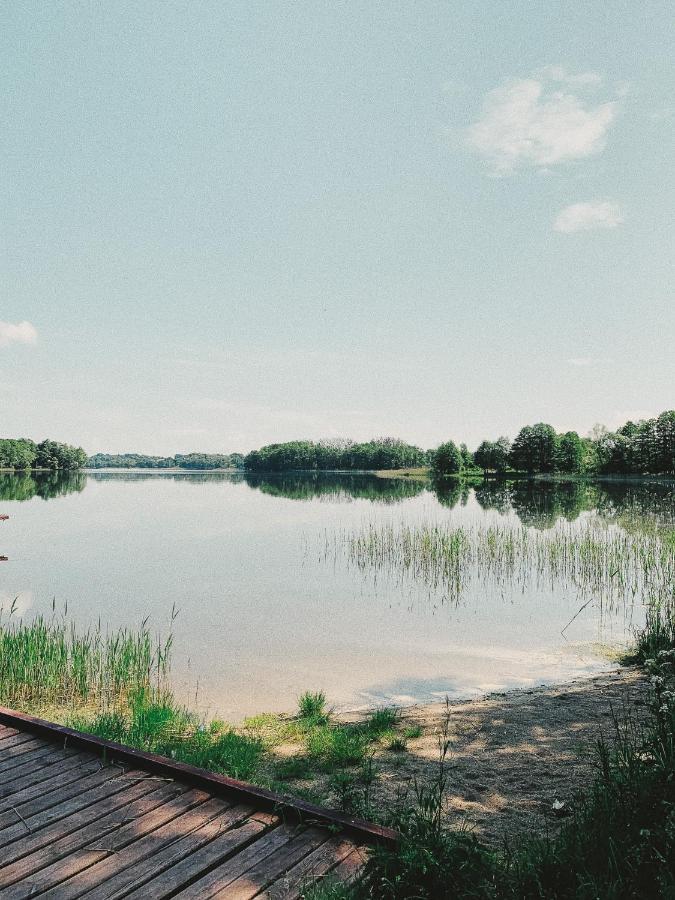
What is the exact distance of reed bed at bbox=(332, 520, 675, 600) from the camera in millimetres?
15734

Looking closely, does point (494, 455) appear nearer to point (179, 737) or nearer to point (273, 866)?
point (179, 737)

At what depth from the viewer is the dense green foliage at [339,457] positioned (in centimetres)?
16024

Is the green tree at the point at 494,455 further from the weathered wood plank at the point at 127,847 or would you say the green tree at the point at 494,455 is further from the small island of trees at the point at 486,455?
the weathered wood plank at the point at 127,847

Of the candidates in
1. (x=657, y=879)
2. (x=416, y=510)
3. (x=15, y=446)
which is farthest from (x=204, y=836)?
(x=15, y=446)

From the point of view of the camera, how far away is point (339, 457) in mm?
165750

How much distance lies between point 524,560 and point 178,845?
55.8 feet

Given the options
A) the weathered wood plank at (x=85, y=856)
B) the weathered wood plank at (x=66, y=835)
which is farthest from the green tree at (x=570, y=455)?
the weathered wood plank at (x=85, y=856)

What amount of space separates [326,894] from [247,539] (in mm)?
23386

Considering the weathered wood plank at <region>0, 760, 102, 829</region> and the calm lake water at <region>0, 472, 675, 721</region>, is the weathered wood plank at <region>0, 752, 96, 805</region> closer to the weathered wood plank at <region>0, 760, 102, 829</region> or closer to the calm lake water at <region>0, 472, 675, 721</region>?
the weathered wood plank at <region>0, 760, 102, 829</region>

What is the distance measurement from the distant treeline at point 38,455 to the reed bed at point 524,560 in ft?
441

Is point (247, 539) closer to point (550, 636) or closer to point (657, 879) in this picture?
point (550, 636)

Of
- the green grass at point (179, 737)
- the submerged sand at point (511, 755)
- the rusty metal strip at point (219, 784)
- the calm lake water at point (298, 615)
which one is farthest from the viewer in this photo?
the calm lake water at point (298, 615)

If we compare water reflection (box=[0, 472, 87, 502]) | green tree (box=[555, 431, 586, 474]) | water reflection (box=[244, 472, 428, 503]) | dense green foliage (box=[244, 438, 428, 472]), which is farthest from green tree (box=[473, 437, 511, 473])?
water reflection (box=[0, 472, 87, 502])

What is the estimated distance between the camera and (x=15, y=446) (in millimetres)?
136375
